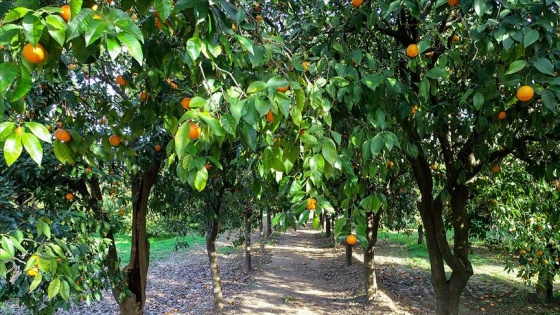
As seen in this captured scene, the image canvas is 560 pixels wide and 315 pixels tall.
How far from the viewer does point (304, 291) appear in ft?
36.1

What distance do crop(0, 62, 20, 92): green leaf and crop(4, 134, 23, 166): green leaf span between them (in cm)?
14

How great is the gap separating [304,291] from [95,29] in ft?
35.2

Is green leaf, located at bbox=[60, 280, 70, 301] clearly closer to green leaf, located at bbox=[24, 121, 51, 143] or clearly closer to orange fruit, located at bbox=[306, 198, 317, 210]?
green leaf, located at bbox=[24, 121, 51, 143]

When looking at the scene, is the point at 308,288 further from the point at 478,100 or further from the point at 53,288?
the point at 53,288

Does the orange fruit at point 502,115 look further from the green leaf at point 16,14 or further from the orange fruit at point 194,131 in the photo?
the green leaf at point 16,14

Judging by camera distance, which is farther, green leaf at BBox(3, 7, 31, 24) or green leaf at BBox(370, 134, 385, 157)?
green leaf at BBox(370, 134, 385, 157)

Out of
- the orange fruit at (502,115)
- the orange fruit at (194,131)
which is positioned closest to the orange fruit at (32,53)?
the orange fruit at (194,131)

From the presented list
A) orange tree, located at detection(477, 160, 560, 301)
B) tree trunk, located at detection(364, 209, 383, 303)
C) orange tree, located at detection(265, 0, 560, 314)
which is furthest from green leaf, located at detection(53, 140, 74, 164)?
tree trunk, located at detection(364, 209, 383, 303)

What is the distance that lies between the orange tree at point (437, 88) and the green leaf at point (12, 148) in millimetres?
918

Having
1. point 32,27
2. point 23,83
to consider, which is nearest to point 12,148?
point 23,83

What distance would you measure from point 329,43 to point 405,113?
109 centimetres

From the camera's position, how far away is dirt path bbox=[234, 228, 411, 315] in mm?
9211

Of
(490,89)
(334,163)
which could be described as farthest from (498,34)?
(334,163)

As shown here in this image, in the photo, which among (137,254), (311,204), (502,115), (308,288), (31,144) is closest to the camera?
(31,144)
